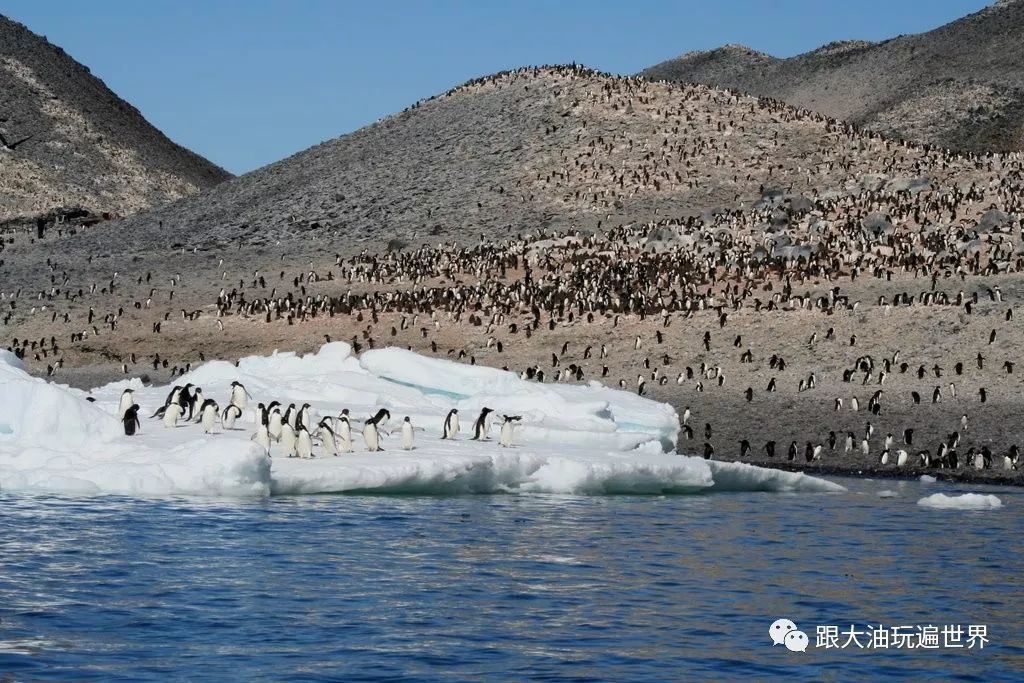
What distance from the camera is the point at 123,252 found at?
7862 centimetres

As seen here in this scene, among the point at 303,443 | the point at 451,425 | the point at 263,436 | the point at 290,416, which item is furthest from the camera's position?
the point at 451,425

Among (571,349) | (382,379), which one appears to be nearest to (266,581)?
(382,379)

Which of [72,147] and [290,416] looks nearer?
[290,416]

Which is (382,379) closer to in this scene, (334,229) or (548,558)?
(548,558)

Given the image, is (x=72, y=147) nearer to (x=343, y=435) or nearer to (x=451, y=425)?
(x=451, y=425)

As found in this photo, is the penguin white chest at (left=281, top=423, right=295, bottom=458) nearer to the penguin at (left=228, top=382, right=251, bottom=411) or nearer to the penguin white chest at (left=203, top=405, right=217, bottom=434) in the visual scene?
the penguin white chest at (left=203, top=405, right=217, bottom=434)

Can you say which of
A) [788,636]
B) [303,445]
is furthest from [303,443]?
[788,636]

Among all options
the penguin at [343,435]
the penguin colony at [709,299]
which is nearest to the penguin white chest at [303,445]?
the penguin at [343,435]

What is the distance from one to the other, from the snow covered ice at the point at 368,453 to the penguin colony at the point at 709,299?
4238mm

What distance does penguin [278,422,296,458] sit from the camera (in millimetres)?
26531

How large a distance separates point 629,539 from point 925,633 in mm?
6525

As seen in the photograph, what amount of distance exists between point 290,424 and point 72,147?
122 metres

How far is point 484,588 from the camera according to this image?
1844 cm

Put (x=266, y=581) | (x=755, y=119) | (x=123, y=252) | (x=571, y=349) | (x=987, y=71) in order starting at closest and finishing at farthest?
1. (x=266, y=581)
2. (x=571, y=349)
3. (x=123, y=252)
4. (x=755, y=119)
5. (x=987, y=71)
